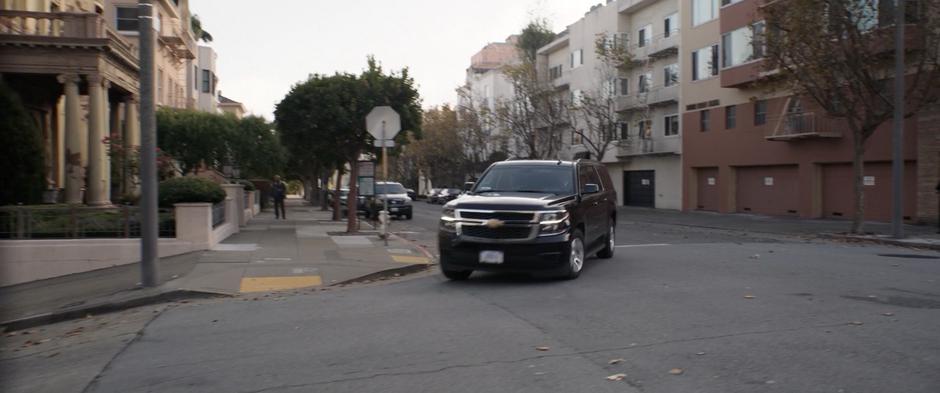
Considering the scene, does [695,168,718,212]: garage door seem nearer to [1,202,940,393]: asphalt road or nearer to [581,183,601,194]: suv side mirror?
[1,202,940,393]: asphalt road

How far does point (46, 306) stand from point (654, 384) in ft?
27.4

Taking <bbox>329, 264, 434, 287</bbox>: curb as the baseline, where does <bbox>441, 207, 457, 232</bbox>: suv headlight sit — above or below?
above

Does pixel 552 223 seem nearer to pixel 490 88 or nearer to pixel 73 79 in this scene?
pixel 73 79

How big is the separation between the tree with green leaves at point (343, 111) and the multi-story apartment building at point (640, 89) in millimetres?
21482

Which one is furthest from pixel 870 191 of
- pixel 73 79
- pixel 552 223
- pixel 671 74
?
pixel 73 79

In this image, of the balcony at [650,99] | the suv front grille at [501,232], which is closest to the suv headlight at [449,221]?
the suv front grille at [501,232]

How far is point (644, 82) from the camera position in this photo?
44.3m

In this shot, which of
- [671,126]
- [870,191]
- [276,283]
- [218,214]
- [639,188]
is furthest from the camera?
[639,188]

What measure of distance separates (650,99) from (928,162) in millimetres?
19153

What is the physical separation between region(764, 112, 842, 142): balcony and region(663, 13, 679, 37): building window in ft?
37.1

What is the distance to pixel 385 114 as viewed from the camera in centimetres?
1680

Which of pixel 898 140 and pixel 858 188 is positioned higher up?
pixel 898 140

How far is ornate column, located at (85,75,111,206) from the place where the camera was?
18578 millimetres

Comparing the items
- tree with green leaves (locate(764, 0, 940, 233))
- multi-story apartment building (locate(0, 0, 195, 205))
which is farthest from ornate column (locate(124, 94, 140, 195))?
tree with green leaves (locate(764, 0, 940, 233))
